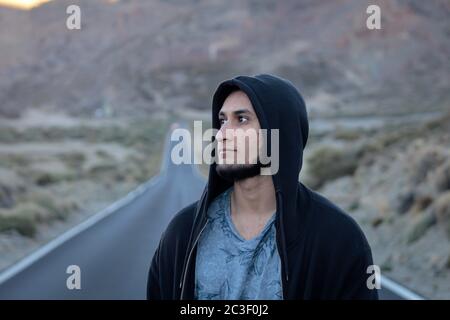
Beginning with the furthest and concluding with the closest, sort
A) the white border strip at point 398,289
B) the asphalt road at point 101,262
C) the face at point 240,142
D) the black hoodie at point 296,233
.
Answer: the asphalt road at point 101,262 < the white border strip at point 398,289 < the face at point 240,142 < the black hoodie at point 296,233

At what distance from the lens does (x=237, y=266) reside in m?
2.68

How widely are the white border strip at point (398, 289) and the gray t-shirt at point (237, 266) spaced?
5.64 metres

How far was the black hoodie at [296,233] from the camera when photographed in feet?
8.66

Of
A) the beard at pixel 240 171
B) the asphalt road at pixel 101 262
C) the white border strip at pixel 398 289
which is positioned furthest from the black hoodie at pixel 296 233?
the white border strip at pixel 398 289

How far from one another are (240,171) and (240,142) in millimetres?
126

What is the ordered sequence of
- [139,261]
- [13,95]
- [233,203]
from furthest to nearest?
[13,95], [139,261], [233,203]

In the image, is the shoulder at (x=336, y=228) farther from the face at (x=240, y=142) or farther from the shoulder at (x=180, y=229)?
the shoulder at (x=180, y=229)

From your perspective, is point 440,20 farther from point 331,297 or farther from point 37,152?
point 331,297

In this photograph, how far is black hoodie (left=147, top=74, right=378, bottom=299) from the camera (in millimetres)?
2639

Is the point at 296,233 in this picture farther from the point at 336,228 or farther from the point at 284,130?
the point at 284,130

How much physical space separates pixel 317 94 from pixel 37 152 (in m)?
68.6
